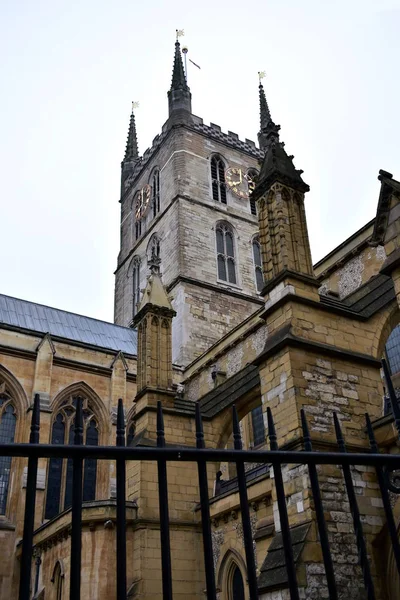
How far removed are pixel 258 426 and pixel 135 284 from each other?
57.9 feet

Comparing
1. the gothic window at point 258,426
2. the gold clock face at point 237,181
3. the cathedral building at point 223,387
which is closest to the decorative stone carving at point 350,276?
the cathedral building at point 223,387

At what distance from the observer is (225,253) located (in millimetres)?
32344

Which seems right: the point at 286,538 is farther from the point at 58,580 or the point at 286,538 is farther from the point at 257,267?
the point at 257,267

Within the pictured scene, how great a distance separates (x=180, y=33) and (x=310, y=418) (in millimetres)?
42455

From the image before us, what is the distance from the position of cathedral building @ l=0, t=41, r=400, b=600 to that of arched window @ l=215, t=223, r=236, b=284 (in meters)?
0.09

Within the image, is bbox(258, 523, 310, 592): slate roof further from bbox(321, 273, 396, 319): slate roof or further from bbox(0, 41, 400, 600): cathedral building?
bbox(321, 273, 396, 319): slate roof

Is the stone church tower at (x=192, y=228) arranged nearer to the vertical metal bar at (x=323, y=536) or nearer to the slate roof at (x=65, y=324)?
the slate roof at (x=65, y=324)

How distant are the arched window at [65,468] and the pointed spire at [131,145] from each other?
24756 millimetres

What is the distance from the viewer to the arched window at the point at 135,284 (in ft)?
114

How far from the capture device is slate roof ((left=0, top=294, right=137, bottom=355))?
25875 mm

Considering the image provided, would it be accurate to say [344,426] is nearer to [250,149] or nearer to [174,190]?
[174,190]

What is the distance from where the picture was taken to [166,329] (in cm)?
1681

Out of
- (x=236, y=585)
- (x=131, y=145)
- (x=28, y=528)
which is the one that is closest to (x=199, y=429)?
(x=28, y=528)

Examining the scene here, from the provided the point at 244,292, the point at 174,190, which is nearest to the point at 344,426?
the point at 244,292
